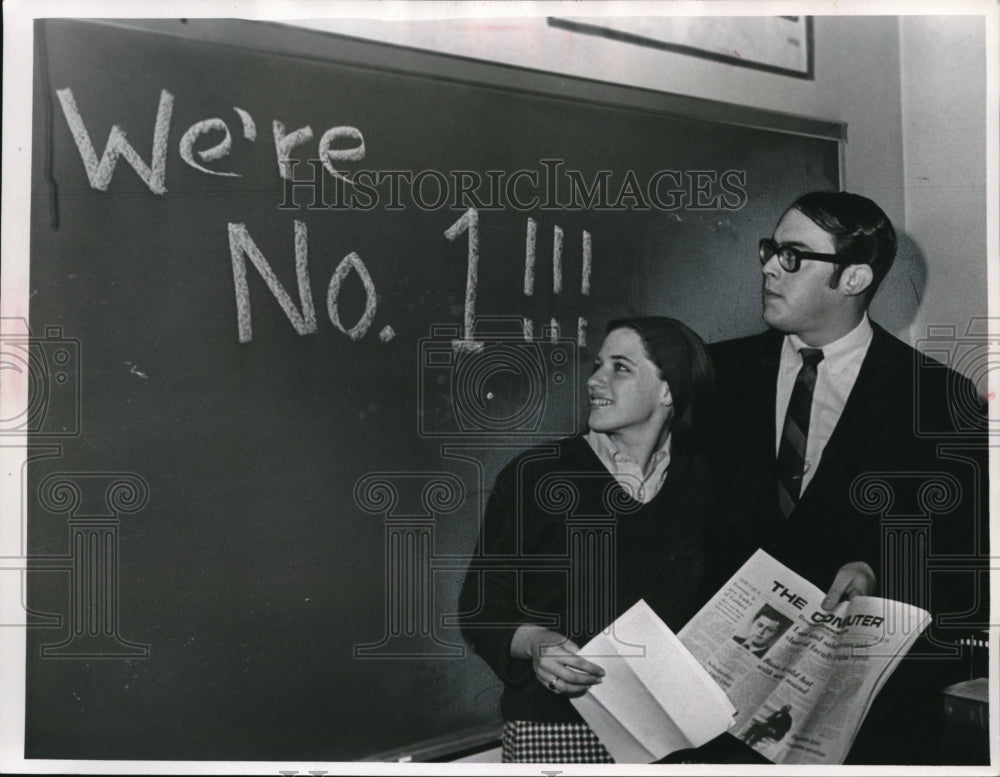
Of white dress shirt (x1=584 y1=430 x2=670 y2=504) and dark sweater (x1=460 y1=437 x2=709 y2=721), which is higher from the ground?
white dress shirt (x1=584 y1=430 x2=670 y2=504)

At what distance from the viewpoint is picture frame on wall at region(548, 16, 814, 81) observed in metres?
2.52

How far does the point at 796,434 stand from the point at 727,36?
2.85ft

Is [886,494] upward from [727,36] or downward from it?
downward

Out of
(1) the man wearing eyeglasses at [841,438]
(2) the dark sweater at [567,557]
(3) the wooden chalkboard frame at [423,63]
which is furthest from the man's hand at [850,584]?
(3) the wooden chalkboard frame at [423,63]

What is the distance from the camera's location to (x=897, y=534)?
8.23ft

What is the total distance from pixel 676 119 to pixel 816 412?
697mm

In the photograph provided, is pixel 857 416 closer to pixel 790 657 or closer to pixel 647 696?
pixel 790 657

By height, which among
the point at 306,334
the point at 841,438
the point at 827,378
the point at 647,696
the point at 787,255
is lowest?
the point at 647,696

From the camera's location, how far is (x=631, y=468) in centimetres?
253

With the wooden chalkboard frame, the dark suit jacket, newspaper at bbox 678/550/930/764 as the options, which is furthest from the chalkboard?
newspaper at bbox 678/550/930/764

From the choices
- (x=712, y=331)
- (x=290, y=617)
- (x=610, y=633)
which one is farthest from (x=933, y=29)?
(x=290, y=617)

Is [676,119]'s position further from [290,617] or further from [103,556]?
[103,556]

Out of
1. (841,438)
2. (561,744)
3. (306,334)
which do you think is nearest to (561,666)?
(561,744)

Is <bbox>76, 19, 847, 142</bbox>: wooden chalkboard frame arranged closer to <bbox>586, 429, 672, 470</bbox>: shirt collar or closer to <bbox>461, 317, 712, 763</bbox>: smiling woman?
<bbox>461, 317, 712, 763</bbox>: smiling woman
